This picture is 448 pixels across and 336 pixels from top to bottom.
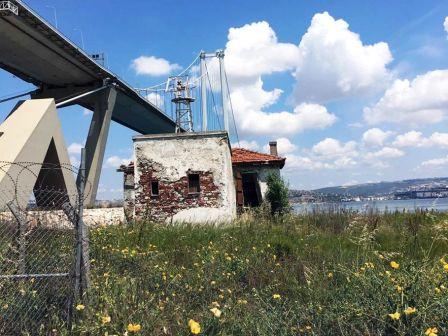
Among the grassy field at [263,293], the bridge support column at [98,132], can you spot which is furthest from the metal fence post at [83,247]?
the bridge support column at [98,132]

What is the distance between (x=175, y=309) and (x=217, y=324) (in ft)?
2.48

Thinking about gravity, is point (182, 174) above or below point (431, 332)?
above

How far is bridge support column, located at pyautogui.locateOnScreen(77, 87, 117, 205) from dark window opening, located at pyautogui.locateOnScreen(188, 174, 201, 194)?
1548cm

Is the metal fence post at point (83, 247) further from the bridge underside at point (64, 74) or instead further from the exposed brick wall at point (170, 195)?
the bridge underside at point (64, 74)

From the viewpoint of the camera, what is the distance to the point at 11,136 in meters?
15.9

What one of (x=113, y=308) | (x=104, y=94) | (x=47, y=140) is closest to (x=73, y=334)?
(x=113, y=308)

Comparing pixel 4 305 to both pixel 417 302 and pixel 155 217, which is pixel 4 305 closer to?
pixel 417 302

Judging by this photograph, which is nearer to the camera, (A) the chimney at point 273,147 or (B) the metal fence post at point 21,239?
(B) the metal fence post at point 21,239

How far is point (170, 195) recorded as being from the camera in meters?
16.9

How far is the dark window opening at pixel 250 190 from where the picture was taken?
871 inches

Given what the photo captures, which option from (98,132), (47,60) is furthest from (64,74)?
(98,132)

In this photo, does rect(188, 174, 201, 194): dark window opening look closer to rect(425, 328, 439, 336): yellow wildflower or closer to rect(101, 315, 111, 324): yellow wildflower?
rect(101, 315, 111, 324): yellow wildflower

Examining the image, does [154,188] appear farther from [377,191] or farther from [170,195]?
[377,191]

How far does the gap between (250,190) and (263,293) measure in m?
17.8
